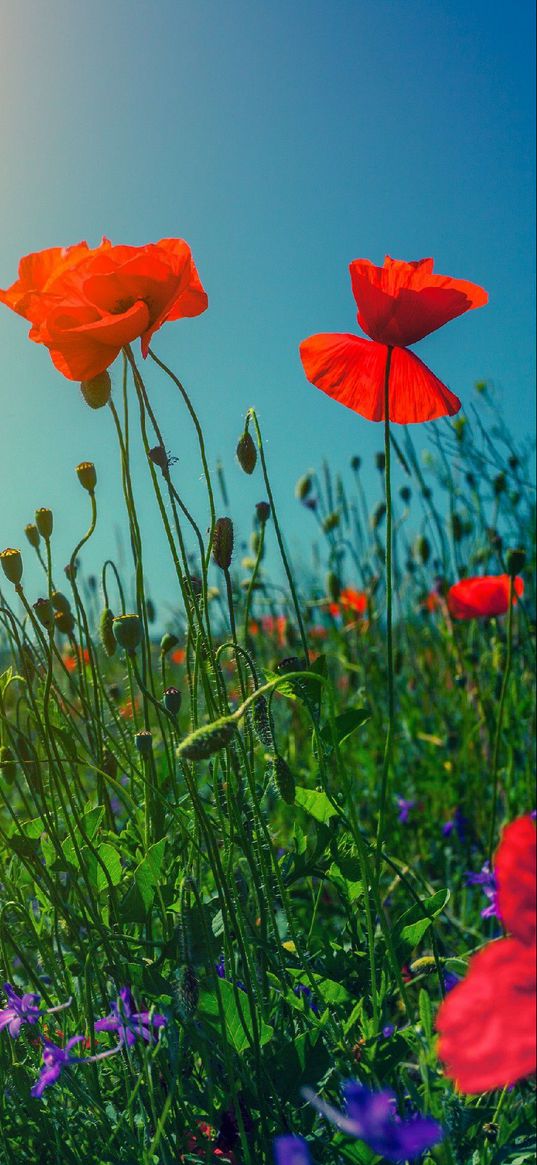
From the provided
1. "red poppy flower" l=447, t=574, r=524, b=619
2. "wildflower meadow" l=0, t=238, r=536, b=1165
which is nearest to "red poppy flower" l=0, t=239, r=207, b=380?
"wildflower meadow" l=0, t=238, r=536, b=1165

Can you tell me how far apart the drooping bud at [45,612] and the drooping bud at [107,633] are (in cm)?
8

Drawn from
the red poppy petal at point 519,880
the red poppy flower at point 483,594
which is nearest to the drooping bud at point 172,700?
the red poppy petal at point 519,880

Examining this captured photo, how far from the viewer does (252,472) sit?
1156 mm

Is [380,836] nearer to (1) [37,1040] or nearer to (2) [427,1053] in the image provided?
(2) [427,1053]

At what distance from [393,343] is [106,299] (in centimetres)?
31

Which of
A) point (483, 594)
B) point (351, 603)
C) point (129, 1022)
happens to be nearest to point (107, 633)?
point (129, 1022)

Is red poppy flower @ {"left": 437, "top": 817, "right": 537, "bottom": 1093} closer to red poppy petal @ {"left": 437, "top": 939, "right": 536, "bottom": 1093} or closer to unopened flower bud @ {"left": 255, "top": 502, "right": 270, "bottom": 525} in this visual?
red poppy petal @ {"left": 437, "top": 939, "right": 536, "bottom": 1093}

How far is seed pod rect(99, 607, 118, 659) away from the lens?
129 centimetres

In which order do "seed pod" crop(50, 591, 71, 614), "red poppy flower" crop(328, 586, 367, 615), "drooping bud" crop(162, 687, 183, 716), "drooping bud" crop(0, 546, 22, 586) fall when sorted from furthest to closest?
"red poppy flower" crop(328, 586, 367, 615) < "seed pod" crop(50, 591, 71, 614) < "drooping bud" crop(0, 546, 22, 586) < "drooping bud" crop(162, 687, 183, 716)

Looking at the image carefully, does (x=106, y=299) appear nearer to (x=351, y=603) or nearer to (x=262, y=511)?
(x=262, y=511)

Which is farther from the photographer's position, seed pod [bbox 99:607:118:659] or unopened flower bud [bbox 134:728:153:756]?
seed pod [bbox 99:607:118:659]

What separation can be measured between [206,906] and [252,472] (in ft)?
1.58

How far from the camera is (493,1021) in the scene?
511mm

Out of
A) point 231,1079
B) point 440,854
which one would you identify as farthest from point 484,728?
point 231,1079
